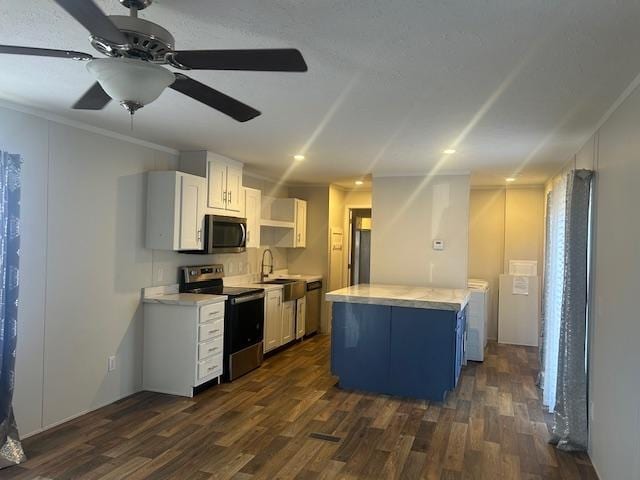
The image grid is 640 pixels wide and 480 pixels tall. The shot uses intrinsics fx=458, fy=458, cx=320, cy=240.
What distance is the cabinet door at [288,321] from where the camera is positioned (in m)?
5.92

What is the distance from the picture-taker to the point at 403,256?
579 cm

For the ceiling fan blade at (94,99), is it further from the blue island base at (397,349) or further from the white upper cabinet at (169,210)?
the blue island base at (397,349)

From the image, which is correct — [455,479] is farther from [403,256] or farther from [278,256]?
[278,256]

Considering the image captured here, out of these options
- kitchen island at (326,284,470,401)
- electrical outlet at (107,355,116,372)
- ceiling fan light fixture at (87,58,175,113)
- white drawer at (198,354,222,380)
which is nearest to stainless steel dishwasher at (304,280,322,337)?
kitchen island at (326,284,470,401)

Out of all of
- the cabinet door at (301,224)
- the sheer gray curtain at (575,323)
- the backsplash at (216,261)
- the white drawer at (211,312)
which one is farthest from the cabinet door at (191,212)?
the sheer gray curtain at (575,323)

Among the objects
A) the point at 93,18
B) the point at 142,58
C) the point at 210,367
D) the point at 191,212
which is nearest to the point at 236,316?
the point at 210,367

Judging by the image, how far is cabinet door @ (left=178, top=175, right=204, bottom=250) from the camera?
4.32m

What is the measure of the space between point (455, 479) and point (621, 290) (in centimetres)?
149

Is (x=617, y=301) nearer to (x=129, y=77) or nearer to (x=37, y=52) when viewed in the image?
(x=129, y=77)

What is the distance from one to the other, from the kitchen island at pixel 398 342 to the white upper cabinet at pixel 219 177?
150cm

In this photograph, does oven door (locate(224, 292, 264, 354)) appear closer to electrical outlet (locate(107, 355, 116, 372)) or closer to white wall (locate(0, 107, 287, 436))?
white wall (locate(0, 107, 287, 436))

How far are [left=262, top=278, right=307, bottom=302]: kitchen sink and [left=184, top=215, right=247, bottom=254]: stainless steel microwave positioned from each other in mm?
955

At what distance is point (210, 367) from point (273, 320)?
139cm

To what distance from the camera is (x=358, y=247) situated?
771 cm
